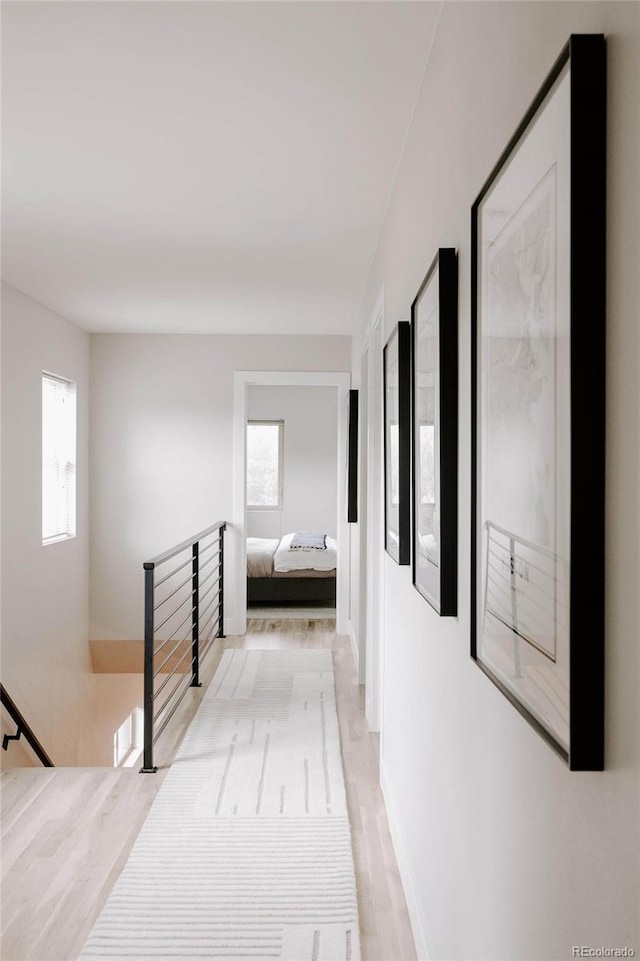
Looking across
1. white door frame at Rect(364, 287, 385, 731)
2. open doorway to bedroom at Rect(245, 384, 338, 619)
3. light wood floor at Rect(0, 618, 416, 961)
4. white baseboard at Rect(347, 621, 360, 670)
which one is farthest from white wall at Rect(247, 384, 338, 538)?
light wood floor at Rect(0, 618, 416, 961)

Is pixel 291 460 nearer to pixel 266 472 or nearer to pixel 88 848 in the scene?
pixel 266 472

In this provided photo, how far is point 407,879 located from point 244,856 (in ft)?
2.20

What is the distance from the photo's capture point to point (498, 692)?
1.31m

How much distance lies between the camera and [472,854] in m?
1.53

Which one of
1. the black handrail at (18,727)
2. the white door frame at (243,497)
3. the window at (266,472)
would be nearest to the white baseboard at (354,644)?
the white door frame at (243,497)

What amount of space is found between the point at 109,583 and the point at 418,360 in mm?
5256

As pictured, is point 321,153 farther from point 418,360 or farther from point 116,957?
point 116,957

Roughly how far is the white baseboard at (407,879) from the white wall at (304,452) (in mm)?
6692

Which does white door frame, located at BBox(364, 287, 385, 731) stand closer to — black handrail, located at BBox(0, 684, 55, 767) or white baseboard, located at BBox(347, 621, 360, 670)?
white baseboard, located at BBox(347, 621, 360, 670)

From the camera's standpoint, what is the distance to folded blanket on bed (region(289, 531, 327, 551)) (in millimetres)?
7992

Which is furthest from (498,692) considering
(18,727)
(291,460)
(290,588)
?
(291,460)

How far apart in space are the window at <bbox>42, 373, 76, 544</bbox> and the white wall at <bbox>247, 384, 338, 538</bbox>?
12.4 feet

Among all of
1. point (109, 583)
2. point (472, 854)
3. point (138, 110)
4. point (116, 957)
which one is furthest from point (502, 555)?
point (109, 583)

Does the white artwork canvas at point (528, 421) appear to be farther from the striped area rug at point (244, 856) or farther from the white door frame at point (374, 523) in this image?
the white door frame at point (374, 523)
